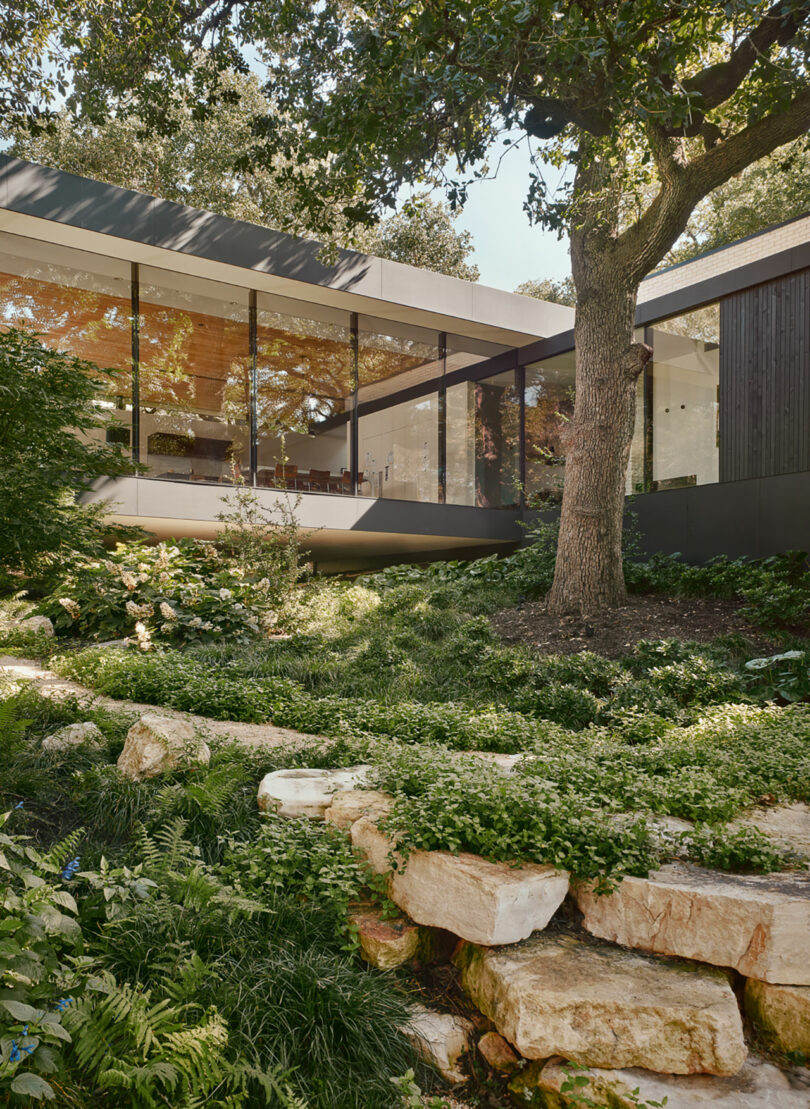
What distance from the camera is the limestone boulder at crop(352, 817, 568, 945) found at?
284cm

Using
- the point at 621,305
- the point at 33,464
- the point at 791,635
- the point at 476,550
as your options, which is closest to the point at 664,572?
the point at 791,635

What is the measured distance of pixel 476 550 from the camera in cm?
1507

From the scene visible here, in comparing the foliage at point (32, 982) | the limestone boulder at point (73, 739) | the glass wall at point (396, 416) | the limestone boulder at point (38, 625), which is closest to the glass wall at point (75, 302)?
the limestone boulder at point (38, 625)

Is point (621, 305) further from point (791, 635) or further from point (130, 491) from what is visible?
point (130, 491)

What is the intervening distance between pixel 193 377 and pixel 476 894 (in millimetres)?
10805

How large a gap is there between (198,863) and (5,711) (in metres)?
1.32

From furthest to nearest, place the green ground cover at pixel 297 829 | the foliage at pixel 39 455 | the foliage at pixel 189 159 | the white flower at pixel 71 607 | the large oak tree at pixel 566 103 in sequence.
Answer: the foliage at pixel 189 159, the white flower at pixel 71 607, the large oak tree at pixel 566 103, the foliage at pixel 39 455, the green ground cover at pixel 297 829

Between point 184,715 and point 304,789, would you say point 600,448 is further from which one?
point 304,789

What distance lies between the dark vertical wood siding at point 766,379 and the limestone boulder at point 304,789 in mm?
7905

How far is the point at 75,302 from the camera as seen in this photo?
11297mm

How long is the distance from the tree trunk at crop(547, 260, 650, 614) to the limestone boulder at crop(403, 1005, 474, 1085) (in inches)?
232

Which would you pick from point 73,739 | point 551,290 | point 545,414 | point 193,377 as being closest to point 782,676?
point 73,739

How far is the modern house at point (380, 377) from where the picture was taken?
1019 cm

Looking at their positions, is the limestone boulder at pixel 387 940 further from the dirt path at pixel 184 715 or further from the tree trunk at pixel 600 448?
the tree trunk at pixel 600 448
